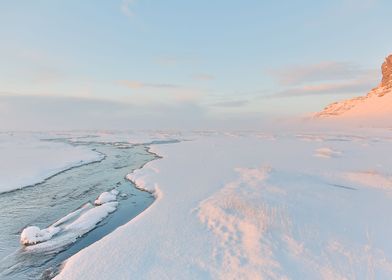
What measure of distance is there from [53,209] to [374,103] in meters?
142

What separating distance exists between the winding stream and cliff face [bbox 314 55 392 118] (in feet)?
379

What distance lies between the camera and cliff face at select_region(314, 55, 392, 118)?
385 feet

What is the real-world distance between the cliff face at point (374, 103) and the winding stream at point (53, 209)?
116 m

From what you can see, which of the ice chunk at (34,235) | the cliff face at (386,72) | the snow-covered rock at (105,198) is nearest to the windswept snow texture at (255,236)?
the ice chunk at (34,235)

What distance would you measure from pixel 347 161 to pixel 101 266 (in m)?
16.5

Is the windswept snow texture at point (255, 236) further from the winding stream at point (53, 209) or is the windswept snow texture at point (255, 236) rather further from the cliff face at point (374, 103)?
the cliff face at point (374, 103)

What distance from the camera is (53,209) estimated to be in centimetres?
1138

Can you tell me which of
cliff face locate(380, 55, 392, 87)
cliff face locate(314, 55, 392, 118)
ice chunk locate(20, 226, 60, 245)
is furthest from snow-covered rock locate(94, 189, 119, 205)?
cliff face locate(380, 55, 392, 87)

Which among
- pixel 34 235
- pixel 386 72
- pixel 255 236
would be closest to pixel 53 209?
pixel 34 235

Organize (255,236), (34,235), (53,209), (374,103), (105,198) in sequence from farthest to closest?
(374,103)
(105,198)
(53,209)
(34,235)
(255,236)

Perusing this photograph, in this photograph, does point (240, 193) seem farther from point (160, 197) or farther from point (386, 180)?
point (386, 180)

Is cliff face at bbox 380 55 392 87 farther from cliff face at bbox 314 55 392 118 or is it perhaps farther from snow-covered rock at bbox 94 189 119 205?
snow-covered rock at bbox 94 189 119 205

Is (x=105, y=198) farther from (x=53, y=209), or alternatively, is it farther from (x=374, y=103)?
(x=374, y=103)

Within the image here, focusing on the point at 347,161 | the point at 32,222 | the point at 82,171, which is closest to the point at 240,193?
the point at 32,222
